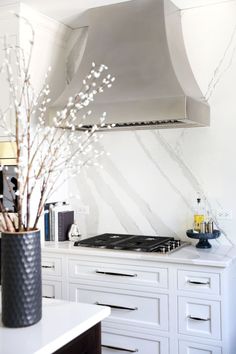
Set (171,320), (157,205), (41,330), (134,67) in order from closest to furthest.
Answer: (41,330)
(171,320)
(134,67)
(157,205)

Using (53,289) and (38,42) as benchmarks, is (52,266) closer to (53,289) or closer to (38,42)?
(53,289)

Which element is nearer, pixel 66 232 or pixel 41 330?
pixel 41 330

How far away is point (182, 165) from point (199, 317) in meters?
1.13

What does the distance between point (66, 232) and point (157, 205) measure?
742 millimetres

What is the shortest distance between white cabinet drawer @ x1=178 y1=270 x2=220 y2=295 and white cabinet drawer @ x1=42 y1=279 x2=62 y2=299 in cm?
87

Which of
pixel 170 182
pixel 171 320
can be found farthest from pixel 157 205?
pixel 171 320

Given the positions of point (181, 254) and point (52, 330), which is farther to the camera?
point (181, 254)

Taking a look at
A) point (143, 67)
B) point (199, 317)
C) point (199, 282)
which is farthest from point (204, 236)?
point (143, 67)

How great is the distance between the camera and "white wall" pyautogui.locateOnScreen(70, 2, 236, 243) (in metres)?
3.13

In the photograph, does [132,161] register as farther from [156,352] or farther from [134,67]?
[156,352]

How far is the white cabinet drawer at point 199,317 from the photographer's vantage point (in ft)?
8.40

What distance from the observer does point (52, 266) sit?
3.11 meters

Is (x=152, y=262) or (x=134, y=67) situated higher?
(x=134, y=67)

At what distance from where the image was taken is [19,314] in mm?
1477
